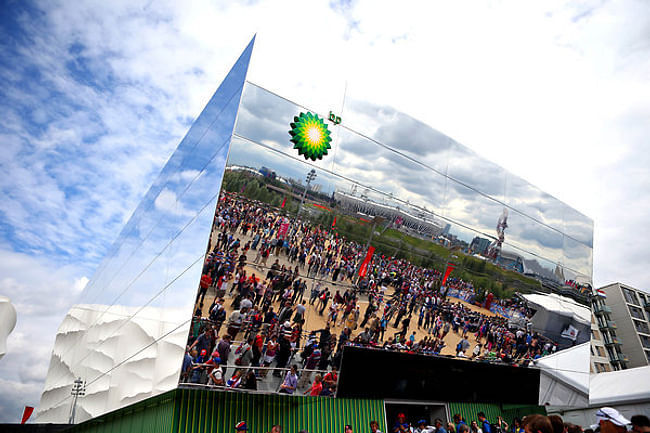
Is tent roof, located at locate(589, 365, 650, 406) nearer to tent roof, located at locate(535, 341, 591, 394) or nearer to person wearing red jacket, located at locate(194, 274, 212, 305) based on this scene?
tent roof, located at locate(535, 341, 591, 394)

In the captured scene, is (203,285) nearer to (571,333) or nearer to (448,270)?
(448,270)

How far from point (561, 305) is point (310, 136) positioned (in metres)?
12.9

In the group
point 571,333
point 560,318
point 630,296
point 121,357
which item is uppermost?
point 630,296

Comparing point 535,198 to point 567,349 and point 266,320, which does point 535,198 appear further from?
point 266,320

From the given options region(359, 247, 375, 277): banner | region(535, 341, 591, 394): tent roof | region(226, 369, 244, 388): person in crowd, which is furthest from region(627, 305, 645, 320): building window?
region(226, 369, 244, 388): person in crowd

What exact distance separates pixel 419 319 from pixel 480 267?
3.13 m

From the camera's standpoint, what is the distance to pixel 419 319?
38.0ft

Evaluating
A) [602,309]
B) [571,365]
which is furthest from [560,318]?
[602,309]

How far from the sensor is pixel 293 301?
9008mm

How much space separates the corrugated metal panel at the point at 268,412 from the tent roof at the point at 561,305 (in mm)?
7545

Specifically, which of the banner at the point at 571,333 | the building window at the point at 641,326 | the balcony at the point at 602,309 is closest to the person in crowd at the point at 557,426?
the banner at the point at 571,333

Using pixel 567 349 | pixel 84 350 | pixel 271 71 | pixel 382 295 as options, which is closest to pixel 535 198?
pixel 567 349

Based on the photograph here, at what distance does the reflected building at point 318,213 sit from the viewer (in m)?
8.56

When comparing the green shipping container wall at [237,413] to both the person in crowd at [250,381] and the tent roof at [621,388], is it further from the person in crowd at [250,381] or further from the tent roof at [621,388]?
the tent roof at [621,388]
